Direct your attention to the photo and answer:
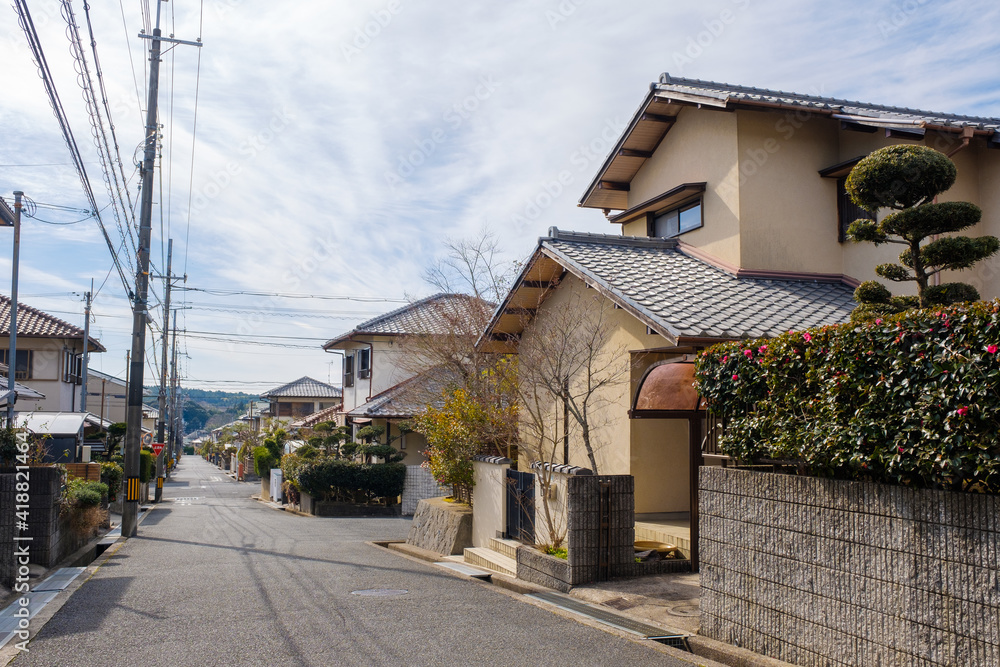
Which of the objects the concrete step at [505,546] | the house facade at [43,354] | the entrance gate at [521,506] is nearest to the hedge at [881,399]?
the entrance gate at [521,506]

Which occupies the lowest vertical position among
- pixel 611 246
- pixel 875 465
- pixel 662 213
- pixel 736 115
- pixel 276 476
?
pixel 276 476

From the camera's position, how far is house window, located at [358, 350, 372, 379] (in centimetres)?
3556

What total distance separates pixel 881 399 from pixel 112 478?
2461cm

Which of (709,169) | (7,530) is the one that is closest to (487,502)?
(7,530)

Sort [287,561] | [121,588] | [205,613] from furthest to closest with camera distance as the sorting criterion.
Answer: [287,561] < [121,588] < [205,613]

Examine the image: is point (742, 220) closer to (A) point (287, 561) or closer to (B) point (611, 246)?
(B) point (611, 246)

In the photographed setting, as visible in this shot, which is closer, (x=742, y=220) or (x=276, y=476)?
(x=742, y=220)

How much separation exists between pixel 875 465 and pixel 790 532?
3.61ft

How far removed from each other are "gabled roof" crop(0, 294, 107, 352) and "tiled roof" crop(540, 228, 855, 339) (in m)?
27.7

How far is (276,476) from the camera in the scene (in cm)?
3716

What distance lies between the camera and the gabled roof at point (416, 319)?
25.6m

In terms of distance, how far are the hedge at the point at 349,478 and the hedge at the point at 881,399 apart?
75.6ft

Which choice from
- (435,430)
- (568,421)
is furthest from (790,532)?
(435,430)

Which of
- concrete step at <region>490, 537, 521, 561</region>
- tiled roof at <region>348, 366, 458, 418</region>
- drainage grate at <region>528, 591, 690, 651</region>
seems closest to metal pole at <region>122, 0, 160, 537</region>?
tiled roof at <region>348, 366, 458, 418</region>
